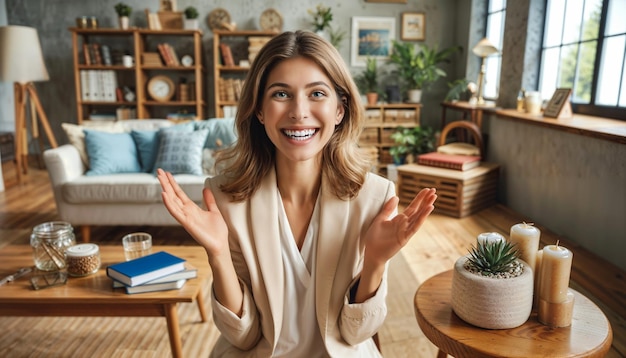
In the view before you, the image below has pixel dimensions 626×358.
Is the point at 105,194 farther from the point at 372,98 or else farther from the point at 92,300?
the point at 372,98

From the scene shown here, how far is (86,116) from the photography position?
5.64 metres

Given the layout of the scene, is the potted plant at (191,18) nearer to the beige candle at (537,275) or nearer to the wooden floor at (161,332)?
the wooden floor at (161,332)

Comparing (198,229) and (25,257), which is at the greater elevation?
(198,229)

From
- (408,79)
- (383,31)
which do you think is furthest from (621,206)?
(383,31)

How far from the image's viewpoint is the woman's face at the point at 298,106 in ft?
3.48

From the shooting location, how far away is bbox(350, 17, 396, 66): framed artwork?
555cm

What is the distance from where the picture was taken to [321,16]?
5391mm

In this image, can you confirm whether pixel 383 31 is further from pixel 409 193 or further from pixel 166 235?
pixel 166 235

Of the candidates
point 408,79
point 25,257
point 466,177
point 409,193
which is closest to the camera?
point 25,257

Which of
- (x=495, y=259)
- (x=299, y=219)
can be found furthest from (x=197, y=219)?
(x=495, y=259)

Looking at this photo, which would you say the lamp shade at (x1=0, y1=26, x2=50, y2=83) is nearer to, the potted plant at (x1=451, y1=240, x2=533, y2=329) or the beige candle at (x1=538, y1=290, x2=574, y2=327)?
the potted plant at (x1=451, y1=240, x2=533, y2=329)

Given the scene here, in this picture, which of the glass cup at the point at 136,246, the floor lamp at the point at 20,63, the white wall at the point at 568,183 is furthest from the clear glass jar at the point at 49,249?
the floor lamp at the point at 20,63

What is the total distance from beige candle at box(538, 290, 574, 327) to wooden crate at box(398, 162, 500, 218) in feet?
8.41

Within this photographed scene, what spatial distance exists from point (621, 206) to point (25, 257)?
289 centimetres
